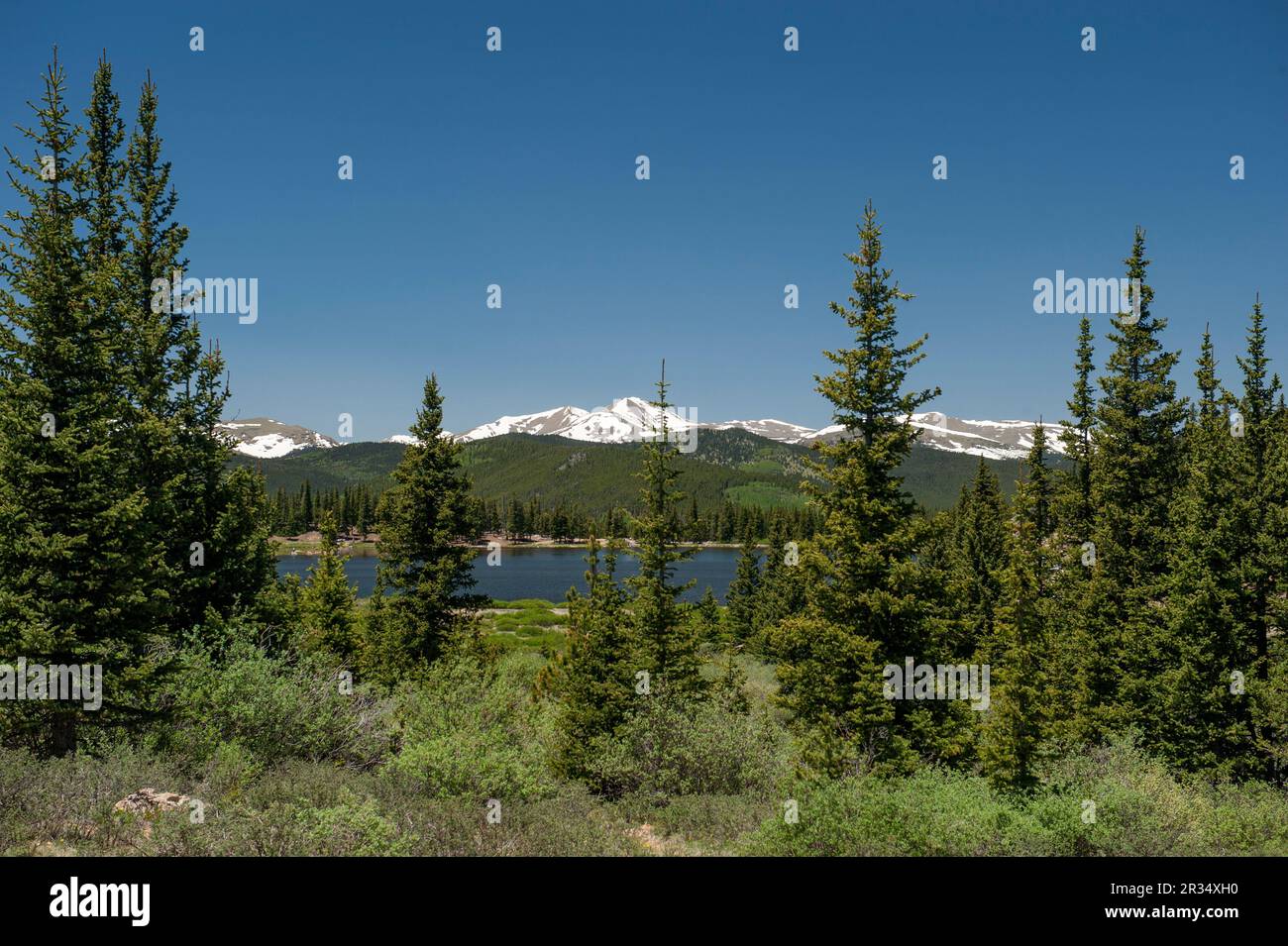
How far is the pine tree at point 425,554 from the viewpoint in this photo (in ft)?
103

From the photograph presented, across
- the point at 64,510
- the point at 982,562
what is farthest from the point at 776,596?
the point at 64,510

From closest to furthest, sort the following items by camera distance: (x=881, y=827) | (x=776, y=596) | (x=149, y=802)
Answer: (x=149, y=802) → (x=881, y=827) → (x=776, y=596)

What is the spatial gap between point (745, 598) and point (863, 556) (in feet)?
180

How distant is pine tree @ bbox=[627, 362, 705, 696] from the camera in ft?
102

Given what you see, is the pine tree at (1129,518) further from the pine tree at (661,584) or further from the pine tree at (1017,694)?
the pine tree at (661,584)

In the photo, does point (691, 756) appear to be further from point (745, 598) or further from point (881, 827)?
point (745, 598)

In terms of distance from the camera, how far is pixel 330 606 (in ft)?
133

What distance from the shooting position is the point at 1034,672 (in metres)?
20.8

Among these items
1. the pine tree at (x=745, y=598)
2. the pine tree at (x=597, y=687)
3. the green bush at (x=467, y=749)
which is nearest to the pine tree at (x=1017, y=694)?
the green bush at (x=467, y=749)

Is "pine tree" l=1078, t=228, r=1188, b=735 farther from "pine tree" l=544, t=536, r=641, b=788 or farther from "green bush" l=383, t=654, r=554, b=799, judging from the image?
"green bush" l=383, t=654, r=554, b=799

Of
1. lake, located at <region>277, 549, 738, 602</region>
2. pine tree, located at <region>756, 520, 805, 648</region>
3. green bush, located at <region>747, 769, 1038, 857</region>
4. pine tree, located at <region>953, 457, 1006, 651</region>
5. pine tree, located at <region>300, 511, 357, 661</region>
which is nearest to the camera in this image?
green bush, located at <region>747, 769, 1038, 857</region>

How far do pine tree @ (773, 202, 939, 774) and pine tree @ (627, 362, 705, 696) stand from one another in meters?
7.24

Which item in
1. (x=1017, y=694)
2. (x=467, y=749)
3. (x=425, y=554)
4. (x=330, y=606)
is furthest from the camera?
(x=330, y=606)

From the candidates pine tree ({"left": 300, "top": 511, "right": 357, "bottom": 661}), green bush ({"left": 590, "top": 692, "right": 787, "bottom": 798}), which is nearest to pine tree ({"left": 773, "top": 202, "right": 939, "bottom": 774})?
green bush ({"left": 590, "top": 692, "right": 787, "bottom": 798})
